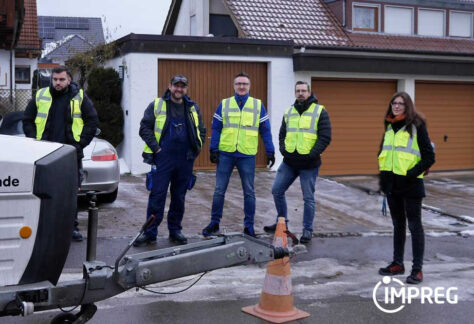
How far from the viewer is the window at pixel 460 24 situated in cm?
2107

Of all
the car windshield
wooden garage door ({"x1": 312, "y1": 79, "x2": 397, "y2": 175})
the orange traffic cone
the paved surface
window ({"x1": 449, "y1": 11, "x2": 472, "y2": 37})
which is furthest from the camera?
window ({"x1": 449, "y1": 11, "x2": 472, "y2": 37})

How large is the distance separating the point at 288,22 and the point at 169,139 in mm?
11757

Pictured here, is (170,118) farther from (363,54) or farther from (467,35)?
(467,35)

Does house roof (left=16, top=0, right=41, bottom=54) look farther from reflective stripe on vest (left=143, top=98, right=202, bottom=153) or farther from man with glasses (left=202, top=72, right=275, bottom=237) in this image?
reflective stripe on vest (left=143, top=98, right=202, bottom=153)

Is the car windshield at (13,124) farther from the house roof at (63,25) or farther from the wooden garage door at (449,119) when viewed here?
the house roof at (63,25)

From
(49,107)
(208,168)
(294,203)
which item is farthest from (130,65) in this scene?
(49,107)

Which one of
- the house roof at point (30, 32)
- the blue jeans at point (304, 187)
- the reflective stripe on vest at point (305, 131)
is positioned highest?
the house roof at point (30, 32)

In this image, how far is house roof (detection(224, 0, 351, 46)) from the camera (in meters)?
18.1

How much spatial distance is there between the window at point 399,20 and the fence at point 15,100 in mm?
10366

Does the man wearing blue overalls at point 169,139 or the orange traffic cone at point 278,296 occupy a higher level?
the man wearing blue overalls at point 169,139

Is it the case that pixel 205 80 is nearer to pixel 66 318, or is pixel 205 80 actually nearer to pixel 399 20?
pixel 399 20

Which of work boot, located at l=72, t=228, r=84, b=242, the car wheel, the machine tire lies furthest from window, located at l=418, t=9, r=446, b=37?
the machine tire

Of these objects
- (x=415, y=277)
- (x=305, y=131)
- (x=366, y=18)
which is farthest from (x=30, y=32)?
(x=415, y=277)

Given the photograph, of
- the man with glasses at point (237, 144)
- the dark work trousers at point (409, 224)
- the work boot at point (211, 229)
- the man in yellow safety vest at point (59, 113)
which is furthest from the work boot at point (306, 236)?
the man in yellow safety vest at point (59, 113)
